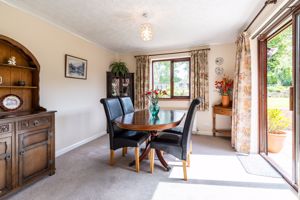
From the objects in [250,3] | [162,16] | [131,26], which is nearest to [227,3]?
[250,3]

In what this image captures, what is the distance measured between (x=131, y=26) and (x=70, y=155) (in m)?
2.64

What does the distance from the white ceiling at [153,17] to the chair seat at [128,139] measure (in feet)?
6.22

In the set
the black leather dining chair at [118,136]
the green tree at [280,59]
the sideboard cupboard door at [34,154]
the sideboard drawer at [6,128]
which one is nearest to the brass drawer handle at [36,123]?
the sideboard cupboard door at [34,154]

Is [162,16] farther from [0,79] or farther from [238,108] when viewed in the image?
[0,79]

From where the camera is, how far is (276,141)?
2.81m

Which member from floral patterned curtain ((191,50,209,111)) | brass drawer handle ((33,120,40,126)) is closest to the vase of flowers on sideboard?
floral patterned curtain ((191,50,209,111))

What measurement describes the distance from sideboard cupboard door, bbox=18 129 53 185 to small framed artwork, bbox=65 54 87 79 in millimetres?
1417

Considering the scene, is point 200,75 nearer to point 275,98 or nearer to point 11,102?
point 275,98

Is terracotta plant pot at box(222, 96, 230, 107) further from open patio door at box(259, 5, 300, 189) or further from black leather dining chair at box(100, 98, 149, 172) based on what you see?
black leather dining chair at box(100, 98, 149, 172)

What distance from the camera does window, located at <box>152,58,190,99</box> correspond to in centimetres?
444

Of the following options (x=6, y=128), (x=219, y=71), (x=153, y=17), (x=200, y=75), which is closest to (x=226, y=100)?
(x=219, y=71)

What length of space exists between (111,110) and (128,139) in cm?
57

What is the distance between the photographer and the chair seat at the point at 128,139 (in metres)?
2.28

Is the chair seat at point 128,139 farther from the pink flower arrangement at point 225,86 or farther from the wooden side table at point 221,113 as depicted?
the pink flower arrangement at point 225,86
